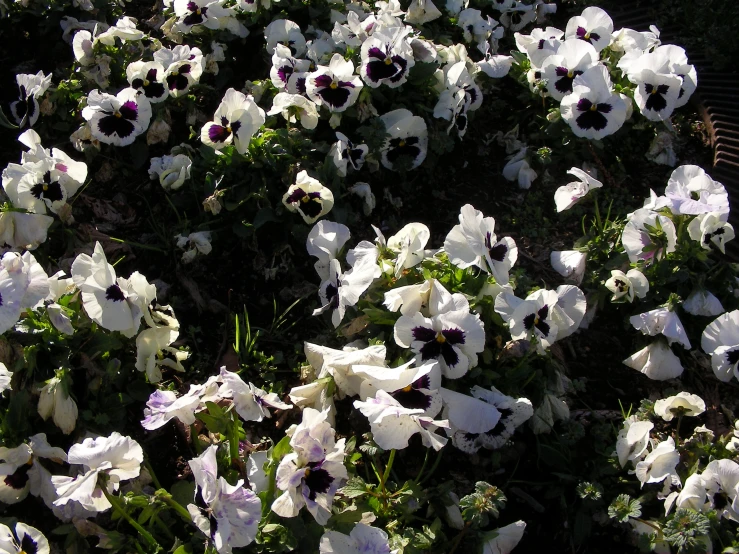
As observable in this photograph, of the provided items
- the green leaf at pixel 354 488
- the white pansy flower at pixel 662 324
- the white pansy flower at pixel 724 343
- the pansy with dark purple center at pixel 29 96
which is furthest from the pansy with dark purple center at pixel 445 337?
the pansy with dark purple center at pixel 29 96

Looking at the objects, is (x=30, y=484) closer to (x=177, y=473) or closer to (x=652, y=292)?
(x=177, y=473)

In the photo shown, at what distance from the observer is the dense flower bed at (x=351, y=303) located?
210cm

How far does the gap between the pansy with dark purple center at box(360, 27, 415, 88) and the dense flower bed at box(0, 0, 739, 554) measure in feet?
0.04

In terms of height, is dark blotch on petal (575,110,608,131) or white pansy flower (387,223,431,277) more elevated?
white pansy flower (387,223,431,277)

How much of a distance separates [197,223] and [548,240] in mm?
1535

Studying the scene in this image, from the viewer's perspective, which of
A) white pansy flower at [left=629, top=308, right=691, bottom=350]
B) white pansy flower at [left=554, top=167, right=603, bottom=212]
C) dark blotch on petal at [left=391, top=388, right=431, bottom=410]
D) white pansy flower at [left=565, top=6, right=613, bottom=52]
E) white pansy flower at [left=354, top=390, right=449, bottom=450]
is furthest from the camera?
white pansy flower at [left=565, top=6, right=613, bottom=52]

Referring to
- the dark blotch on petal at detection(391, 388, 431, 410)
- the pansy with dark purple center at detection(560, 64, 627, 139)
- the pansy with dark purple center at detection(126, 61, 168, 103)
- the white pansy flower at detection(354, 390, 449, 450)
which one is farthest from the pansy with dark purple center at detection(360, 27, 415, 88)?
the white pansy flower at detection(354, 390, 449, 450)

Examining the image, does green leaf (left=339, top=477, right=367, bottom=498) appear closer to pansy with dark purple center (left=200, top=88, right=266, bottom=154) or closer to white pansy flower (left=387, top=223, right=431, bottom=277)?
white pansy flower (left=387, top=223, right=431, bottom=277)

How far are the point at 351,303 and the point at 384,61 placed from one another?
51.5 inches

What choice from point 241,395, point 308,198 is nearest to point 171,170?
point 308,198

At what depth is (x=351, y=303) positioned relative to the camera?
8.02ft

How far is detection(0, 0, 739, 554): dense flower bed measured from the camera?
6.90 ft

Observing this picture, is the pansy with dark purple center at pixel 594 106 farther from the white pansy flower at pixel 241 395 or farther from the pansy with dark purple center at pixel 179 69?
the white pansy flower at pixel 241 395

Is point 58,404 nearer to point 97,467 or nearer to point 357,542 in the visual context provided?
point 97,467
